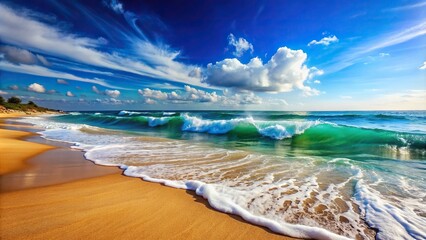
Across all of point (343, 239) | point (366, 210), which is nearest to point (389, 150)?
point (366, 210)

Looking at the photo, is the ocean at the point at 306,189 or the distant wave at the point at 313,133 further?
the distant wave at the point at 313,133

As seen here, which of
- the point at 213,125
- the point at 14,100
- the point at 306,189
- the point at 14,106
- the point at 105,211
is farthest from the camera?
the point at 14,100

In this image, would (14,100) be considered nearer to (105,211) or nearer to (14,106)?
(14,106)

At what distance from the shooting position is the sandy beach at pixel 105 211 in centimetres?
248

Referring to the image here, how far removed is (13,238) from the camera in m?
2.29

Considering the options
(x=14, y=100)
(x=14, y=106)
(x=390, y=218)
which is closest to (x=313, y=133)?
(x=390, y=218)

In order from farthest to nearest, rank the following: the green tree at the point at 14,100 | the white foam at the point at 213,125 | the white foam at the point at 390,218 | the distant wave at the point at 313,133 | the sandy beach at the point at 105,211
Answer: the green tree at the point at 14,100, the white foam at the point at 213,125, the distant wave at the point at 313,133, the white foam at the point at 390,218, the sandy beach at the point at 105,211

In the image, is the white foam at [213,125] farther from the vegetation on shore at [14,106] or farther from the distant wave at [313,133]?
the vegetation on shore at [14,106]

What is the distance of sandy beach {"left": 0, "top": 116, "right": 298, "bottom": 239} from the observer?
2480 millimetres

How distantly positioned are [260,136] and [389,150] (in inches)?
290

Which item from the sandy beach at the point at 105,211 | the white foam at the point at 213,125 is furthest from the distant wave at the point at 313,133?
the sandy beach at the point at 105,211

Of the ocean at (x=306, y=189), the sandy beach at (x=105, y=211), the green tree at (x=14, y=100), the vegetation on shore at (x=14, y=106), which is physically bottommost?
the ocean at (x=306, y=189)

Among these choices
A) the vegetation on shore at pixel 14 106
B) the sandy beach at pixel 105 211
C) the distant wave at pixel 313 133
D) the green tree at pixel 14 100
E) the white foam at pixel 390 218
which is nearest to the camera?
the sandy beach at pixel 105 211

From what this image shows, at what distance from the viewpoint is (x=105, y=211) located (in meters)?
2.97
